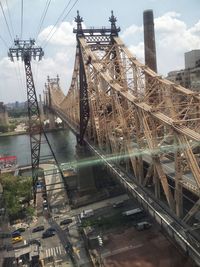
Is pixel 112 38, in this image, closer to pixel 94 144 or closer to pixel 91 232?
pixel 94 144

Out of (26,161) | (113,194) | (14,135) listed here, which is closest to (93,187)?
(113,194)

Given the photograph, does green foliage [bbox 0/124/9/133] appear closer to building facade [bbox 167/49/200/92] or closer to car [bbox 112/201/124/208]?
building facade [bbox 167/49/200/92]

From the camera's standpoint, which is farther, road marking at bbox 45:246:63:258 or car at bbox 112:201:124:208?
car at bbox 112:201:124:208

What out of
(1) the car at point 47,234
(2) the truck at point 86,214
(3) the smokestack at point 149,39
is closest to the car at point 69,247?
(1) the car at point 47,234

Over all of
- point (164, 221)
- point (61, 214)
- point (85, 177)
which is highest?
point (164, 221)

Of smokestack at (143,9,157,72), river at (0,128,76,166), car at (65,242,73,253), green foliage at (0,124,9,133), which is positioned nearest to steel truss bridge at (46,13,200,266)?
car at (65,242,73,253)

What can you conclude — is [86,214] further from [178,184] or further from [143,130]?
[178,184]

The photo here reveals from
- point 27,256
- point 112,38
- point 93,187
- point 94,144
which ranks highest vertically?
point 112,38

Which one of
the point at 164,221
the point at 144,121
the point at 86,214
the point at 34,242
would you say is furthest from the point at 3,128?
the point at 164,221
